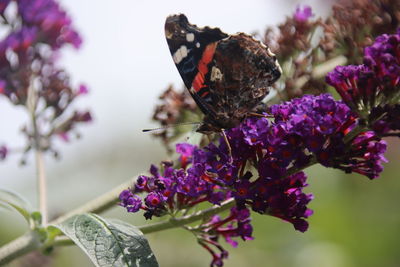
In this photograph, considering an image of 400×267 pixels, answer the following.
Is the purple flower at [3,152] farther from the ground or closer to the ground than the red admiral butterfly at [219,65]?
closer to the ground

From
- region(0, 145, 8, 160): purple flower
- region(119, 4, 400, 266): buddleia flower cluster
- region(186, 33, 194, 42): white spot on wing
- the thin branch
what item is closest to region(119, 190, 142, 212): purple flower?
region(119, 4, 400, 266): buddleia flower cluster

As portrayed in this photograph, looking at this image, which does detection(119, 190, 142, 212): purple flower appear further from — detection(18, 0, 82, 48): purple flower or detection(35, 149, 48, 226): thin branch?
detection(18, 0, 82, 48): purple flower

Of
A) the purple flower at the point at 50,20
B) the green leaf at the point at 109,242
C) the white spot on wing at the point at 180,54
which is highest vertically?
the purple flower at the point at 50,20

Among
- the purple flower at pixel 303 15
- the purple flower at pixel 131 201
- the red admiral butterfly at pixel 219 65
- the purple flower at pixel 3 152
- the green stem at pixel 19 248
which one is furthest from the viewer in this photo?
the purple flower at pixel 3 152

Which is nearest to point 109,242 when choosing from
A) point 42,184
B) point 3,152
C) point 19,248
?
point 19,248

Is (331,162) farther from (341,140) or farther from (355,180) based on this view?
(355,180)

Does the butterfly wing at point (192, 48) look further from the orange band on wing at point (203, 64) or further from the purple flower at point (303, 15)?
the purple flower at point (303, 15)

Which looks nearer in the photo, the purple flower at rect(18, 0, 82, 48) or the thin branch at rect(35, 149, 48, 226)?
the thin branch at rect(35, 149, 48, 226)

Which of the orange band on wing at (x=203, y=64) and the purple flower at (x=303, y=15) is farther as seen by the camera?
the purple flower at (x=303, y=15)

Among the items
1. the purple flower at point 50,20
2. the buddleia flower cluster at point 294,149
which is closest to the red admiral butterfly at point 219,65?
the buddleia flower cluster at point 294,149
